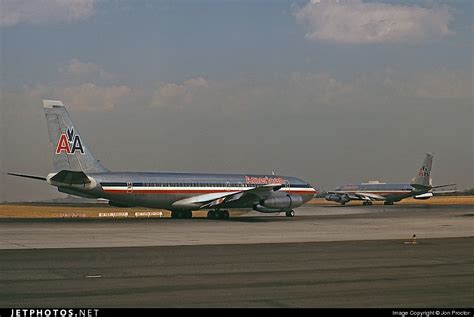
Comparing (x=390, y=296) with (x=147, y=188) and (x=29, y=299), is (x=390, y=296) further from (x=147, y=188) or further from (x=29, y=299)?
(x=147, y=188)

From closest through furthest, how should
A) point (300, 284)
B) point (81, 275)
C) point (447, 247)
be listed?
point (300, 284) → point (81, 275) → point (447, 247)

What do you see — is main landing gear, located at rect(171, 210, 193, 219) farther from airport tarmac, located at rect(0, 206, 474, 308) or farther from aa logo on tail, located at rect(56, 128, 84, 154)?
airport tarmac, located at rect(0, 206, 474, 308)

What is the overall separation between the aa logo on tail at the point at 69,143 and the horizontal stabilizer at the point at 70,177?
260 centimetres

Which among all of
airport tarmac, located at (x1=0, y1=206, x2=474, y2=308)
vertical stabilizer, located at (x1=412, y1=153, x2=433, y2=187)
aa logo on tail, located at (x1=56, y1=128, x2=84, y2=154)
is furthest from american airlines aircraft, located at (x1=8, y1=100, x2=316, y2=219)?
vertical stabilizer, located at (x1=412, y1=153, x2=433, y2=187)

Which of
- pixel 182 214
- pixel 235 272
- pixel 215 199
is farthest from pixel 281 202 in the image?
pixel 235 272

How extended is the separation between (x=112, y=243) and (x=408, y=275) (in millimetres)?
12987

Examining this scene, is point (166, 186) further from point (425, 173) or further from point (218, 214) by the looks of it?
point (425, 173)

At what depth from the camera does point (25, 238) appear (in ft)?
88.0

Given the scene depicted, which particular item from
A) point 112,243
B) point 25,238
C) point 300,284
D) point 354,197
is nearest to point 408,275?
point 300,284

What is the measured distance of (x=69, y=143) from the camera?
43.3 meters

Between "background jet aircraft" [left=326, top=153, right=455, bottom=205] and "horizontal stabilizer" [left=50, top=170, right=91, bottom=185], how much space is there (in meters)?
66.7

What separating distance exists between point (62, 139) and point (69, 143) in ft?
1.70

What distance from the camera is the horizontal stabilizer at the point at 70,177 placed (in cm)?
4078

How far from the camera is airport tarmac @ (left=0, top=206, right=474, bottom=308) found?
457 inches
